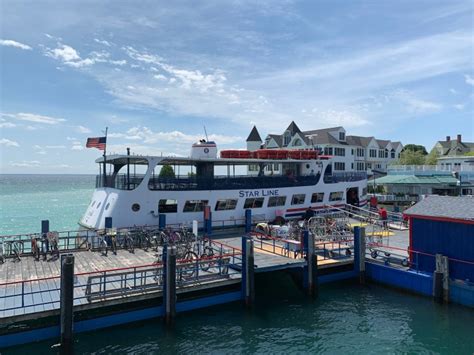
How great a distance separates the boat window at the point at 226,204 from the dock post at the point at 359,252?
1073 cm

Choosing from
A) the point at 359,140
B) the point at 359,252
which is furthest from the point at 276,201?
the point at 359,140

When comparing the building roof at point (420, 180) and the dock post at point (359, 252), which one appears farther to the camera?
the building roof at point (420, 180)

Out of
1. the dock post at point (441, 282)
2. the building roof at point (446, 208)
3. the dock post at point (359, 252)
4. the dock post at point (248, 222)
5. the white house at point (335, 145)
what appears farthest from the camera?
the white house at point (335, 145)

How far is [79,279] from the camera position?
14.7m

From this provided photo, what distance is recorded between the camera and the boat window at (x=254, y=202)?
28.0 meters

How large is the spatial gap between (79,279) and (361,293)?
477 inches

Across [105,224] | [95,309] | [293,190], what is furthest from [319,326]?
[293,190]

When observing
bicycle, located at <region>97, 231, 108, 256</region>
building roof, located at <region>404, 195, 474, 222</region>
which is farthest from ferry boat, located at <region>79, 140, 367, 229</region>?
building roof, located at <region>404, 195, 474, 222</region>

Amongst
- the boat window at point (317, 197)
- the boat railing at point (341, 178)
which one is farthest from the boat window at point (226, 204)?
the boat railing at point (341, 178)

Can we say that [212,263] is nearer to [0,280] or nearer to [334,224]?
[0,280]

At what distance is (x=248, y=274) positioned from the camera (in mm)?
15484

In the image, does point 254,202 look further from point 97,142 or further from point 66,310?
point 66,310

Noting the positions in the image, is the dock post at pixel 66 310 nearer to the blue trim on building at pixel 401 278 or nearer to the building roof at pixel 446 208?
the blue trim on building at pixel 401 278

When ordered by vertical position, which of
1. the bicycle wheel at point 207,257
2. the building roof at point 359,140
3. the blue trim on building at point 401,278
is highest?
the building roof at point 359,140
